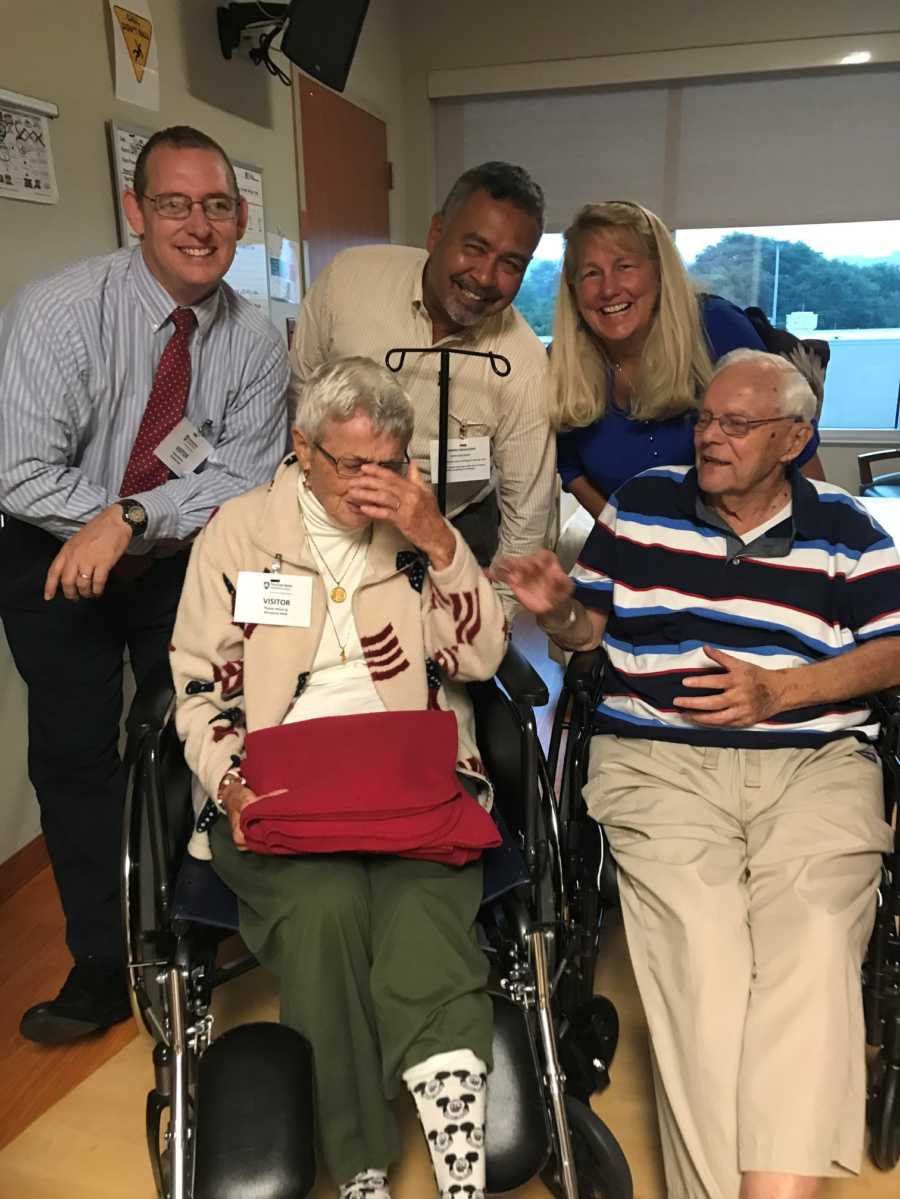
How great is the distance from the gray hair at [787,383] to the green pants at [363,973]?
3.27ft

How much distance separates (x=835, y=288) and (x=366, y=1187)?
4863 millimetres

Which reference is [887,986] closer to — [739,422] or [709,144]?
[739,422]

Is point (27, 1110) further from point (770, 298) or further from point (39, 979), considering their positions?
point (770, 298)

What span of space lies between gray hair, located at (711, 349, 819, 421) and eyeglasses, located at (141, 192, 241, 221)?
94 centimetres

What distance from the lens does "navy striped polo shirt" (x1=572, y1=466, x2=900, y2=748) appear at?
162cm

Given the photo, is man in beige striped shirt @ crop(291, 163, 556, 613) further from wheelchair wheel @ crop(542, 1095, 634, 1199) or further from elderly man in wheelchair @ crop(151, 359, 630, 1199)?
wheelchair wheel @ crop(542, 1095, 634, 1199)

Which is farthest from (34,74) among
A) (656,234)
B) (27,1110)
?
(27,1110)

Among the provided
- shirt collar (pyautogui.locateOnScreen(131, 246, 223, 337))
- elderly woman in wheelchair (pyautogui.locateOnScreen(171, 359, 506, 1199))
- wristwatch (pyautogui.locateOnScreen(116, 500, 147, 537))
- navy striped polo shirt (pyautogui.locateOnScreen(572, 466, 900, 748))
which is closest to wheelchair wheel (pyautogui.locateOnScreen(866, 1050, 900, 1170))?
navy striped polo shirt (pyautogui.locateOnScreen(572, 466, 900, 748))

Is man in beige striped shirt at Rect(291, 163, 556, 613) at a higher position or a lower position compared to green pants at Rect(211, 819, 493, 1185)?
higher

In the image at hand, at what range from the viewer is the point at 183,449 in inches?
69.4

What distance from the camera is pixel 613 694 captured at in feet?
5.70

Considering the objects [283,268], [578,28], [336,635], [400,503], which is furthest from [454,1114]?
[578,28]

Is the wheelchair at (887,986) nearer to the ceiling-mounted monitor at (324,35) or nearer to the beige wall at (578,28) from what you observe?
the ceiling-mounted monitor at (324,35)

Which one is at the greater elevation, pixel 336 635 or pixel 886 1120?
pixel 336 635
